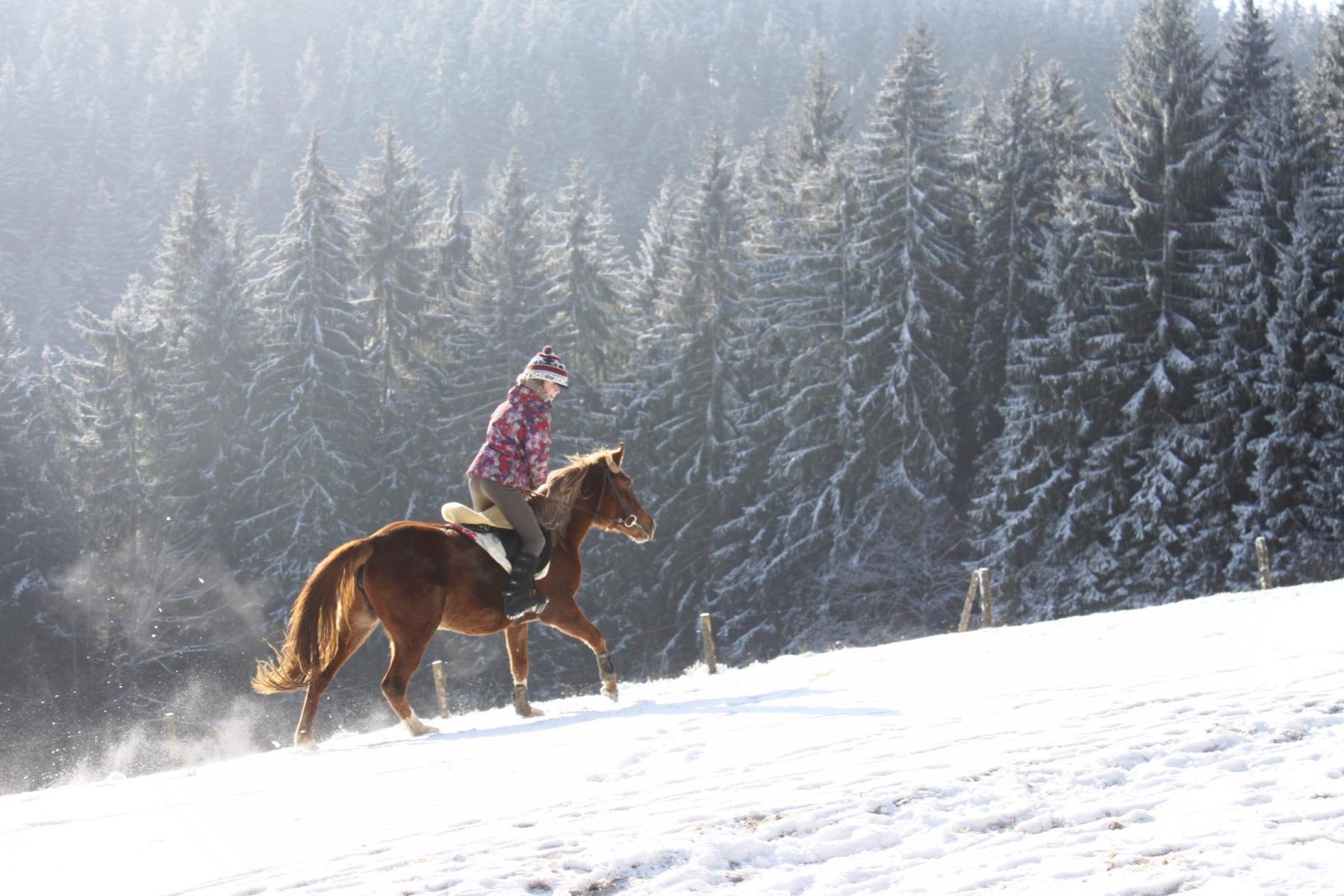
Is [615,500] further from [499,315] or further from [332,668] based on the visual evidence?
[499,315]

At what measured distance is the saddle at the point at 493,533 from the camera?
10.1m

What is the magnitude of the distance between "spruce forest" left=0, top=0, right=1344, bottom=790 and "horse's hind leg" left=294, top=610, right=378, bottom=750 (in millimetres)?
19576

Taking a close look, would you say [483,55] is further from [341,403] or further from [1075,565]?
[1075,565]

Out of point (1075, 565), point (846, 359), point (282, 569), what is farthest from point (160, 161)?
point (1075, 565)

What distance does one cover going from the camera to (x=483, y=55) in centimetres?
13262

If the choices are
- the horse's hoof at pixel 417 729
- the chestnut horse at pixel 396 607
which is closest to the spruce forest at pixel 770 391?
the chestnut horse at pixel 396 607

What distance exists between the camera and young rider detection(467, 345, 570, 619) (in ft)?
32.9

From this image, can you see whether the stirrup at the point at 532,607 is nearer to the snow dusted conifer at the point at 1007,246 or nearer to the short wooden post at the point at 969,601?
the short wooden post at the point at 969,601

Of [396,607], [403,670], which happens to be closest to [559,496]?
[396,607]

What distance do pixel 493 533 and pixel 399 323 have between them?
3647 centimetres

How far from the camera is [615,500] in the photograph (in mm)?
11453

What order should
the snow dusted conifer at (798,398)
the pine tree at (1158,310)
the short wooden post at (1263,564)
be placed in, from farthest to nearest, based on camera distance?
the snow dusted conifer at (798,398), the pine tree at (1158,310), the short wooden post at (1263,564)

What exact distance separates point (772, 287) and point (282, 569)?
64.2 feet

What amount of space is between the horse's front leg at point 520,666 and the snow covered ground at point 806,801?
0.82 meters
